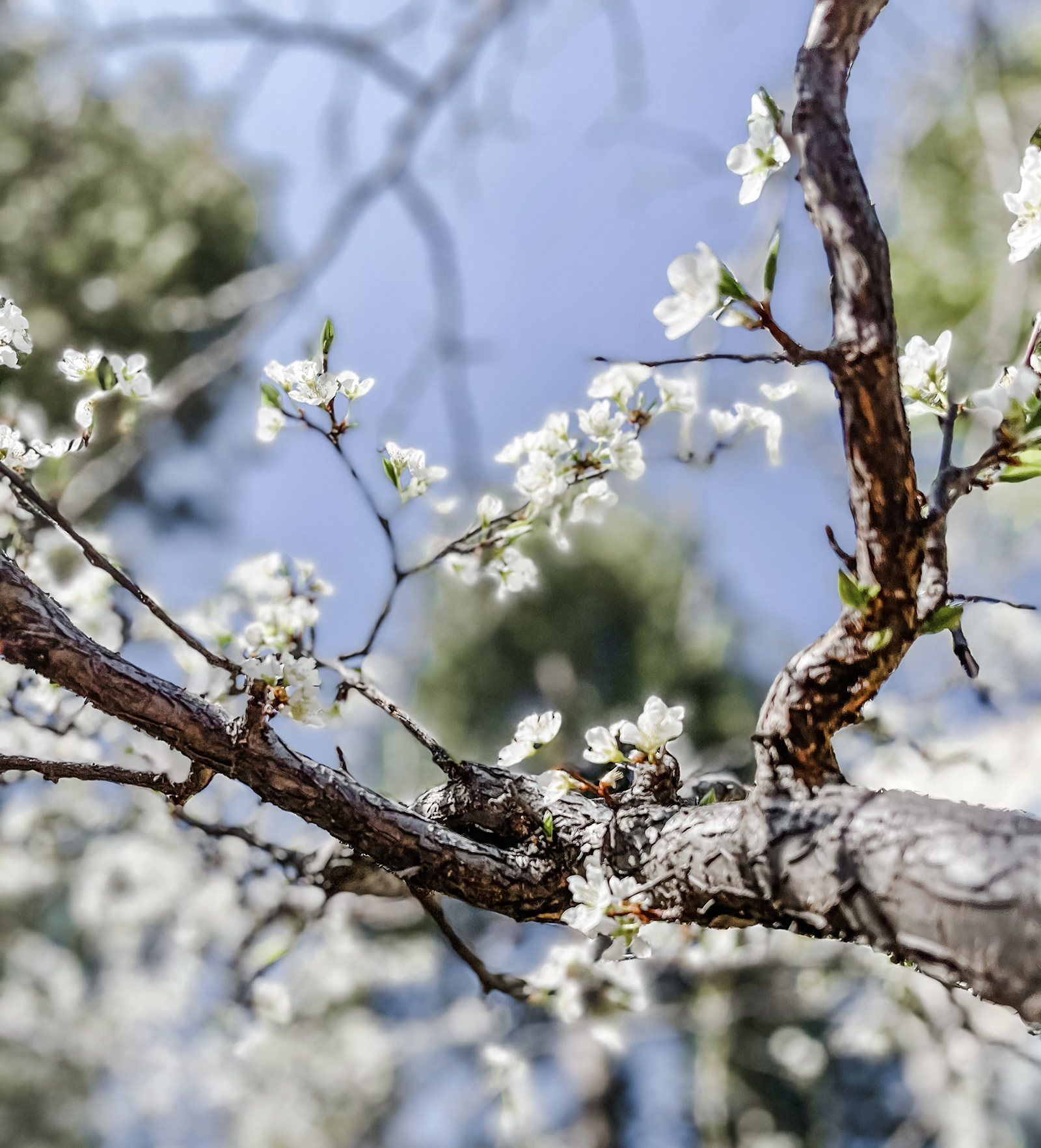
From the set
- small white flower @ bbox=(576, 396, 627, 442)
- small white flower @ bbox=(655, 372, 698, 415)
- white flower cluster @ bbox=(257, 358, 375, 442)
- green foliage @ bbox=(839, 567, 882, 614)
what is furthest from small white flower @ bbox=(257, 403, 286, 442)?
green foliage @ bbox=(839, 567, 882, 614)

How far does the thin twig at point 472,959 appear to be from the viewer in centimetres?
93

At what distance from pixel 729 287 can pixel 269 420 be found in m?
0.70

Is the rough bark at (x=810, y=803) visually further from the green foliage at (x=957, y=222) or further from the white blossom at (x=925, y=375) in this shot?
the green foliage at (x=957, y=222)

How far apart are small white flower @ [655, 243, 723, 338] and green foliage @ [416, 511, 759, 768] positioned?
511cm

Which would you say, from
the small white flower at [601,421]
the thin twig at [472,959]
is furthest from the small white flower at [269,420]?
the thin twig at [472,959]

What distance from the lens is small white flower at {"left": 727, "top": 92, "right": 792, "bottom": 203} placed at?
2.22 feet

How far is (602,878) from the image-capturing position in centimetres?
78

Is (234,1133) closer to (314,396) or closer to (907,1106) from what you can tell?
(907,1106)

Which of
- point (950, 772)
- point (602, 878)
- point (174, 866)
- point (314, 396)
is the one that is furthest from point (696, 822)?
point (174, 866)

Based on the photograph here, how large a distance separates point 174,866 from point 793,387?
10.8 ft

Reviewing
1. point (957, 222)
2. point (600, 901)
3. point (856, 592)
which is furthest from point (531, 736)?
point (957, 222)

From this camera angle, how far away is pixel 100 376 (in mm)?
964

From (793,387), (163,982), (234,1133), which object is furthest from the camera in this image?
(234,1133)

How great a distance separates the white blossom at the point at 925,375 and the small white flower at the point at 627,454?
1.18ft
